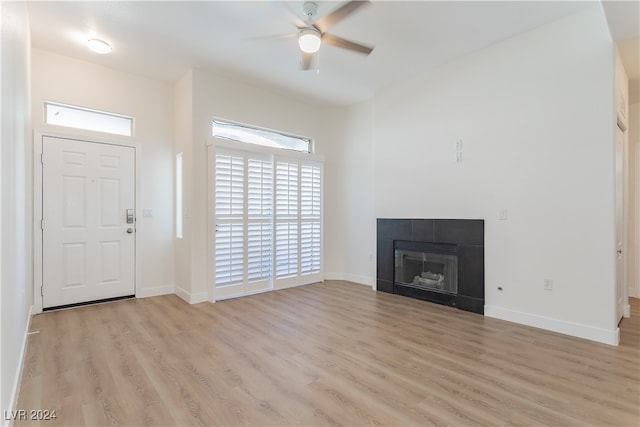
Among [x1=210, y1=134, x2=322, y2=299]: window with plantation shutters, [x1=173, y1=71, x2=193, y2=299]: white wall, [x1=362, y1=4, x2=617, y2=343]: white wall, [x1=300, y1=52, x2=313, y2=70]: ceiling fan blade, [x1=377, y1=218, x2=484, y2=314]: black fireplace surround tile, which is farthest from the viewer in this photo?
[x1=210, y1=134, x2=322, y2=299]: window with plantation shutters

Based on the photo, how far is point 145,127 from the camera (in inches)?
181

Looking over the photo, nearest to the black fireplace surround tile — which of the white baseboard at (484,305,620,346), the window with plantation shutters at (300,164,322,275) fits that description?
the white baseboard at (484,305,620,346)

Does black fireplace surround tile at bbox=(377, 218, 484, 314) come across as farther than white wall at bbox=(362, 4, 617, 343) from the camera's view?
Yes

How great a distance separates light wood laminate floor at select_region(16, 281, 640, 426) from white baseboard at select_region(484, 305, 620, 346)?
11cm

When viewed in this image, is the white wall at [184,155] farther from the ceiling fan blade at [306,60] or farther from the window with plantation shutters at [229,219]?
the ceiling fan blade at [306,60]

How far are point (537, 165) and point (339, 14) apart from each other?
2552 millimetres

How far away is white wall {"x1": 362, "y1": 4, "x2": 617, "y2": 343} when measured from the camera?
299 centimetres

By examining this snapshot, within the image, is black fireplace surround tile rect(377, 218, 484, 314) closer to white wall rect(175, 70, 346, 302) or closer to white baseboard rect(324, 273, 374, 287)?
white baseboard rect(324, 273, 374, 287)

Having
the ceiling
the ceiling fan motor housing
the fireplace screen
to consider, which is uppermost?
the ceiling

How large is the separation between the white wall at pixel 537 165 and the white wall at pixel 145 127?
3.80 m

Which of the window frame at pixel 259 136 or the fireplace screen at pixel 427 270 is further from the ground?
the window frame at pixel 259 136

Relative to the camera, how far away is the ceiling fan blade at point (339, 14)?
2.48m

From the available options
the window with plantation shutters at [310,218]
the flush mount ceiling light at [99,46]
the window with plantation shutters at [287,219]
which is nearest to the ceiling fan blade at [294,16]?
the window with plantation shutters at [287,219]

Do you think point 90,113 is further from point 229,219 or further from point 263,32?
point 263,32
